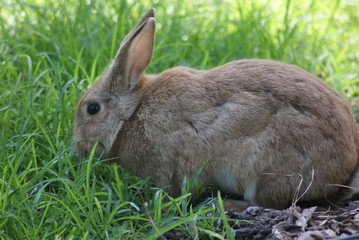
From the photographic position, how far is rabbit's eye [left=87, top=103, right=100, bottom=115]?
16.6 ft

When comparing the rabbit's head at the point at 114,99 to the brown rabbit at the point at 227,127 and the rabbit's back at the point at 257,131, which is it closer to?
the brown rabbit at the point at 227,127

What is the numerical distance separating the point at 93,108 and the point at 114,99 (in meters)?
0.18

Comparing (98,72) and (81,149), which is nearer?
(81,149)

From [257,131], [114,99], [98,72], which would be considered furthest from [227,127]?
[98,72]

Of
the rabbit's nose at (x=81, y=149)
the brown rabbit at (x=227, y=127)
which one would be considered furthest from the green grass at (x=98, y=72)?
the brown rabbit at (x=227, y=127)

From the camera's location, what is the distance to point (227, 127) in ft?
14.8

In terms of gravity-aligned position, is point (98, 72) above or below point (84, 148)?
above

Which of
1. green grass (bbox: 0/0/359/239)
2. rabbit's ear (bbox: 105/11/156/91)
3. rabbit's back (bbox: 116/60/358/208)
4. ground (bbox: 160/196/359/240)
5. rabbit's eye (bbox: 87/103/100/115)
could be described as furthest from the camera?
rabbit's eye (bbox: 87/103/100/115)

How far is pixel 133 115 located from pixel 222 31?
2.31m

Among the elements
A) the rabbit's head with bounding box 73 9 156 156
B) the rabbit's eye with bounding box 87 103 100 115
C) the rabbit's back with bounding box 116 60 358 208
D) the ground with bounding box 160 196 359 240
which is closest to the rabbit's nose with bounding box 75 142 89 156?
the rabbit's head with bounding box 73 9 156 156

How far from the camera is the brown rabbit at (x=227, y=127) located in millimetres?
4395

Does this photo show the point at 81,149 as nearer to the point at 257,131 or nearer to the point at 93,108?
the point at 93,108

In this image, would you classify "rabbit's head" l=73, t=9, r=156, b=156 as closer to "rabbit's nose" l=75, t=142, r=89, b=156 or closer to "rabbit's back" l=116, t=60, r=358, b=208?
"rabbit's nose" l=75, t=142, r=89, b=156

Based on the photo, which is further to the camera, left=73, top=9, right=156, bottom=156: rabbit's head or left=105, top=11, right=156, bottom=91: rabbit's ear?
left=73, top=9, right=156, bottom=156: rabbit's head
